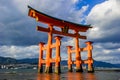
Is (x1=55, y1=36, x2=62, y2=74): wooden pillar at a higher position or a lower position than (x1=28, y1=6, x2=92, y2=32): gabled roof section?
lower

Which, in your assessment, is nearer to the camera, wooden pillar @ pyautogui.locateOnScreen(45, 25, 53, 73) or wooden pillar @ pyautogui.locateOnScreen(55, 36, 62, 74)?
wooden pillar @ pyautogui.locateOnScreen(55, 36, 62, 74)

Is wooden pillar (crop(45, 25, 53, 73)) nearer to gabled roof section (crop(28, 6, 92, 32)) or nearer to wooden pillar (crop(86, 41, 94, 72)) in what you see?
gabled roof section (crop(28, 6, 92, 32))

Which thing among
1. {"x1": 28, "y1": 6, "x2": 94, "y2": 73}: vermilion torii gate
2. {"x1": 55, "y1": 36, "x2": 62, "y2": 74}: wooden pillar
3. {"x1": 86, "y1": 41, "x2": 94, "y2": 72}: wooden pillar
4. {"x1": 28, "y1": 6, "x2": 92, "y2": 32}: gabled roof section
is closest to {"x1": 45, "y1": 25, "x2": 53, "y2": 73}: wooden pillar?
{"x1": 28, "y1": 6, "x2": 94, "y2": 73}: vermilion torii gate

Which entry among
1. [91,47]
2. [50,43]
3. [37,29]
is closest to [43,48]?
[50,43]

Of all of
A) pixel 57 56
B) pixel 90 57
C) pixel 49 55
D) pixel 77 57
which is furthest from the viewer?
pixel 77 57

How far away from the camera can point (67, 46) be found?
55906 mm

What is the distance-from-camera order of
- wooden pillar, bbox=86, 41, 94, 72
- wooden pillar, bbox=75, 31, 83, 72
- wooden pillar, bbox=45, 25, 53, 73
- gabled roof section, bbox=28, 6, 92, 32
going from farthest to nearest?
wooden pillar, bbox=75, 31, 83, 72, wooden pillar, bbox=86, 41, 94, 72, wooden pillar, bbox=45, 25, 53, 73, gabled roof section, bbox=28, 6, 92, 32

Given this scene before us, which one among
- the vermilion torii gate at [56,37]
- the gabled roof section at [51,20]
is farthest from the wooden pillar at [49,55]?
the gabled roof section at [51,20]

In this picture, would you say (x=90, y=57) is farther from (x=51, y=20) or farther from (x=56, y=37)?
(x=51, y=20)

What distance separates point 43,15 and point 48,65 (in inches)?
362

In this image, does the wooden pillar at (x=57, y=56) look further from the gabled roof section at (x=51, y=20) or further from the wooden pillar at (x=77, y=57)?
the wooden pillar at (x=77, y=57)

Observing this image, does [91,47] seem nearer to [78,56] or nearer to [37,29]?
[78,56]

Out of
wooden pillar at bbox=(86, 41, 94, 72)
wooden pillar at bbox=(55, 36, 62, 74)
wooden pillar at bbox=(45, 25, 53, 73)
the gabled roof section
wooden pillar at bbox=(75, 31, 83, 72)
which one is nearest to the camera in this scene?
wooden pillar at bbox=(55, 36, 62, 74)

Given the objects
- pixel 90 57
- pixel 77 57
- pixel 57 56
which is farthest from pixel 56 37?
pixel 90 57
